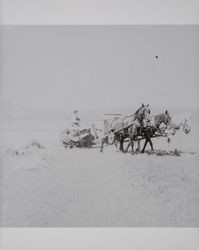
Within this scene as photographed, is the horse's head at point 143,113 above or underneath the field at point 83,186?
above

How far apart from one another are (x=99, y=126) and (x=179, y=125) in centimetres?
38

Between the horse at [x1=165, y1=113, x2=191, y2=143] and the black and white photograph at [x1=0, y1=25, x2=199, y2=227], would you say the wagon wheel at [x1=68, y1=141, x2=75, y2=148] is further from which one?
the horse at [x1=165, y1=113, x2=191, y2=143]

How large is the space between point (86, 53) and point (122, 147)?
1.58ft

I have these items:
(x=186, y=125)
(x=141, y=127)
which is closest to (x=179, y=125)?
(x=186, y=125)

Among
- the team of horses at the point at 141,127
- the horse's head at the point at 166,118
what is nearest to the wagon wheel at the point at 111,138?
the team of horses at the point at 141,127

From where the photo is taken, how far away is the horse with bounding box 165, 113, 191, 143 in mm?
1463

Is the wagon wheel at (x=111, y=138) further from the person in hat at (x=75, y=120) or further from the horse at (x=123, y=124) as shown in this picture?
the person in hat at (x=75, y=120)

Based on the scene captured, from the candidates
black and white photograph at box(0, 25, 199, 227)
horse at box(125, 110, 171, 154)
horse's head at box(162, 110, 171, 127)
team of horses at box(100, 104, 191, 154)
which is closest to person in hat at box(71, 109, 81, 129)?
black and white photograph at box(0, 25, 199, 227)

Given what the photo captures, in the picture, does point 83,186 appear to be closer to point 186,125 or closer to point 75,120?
point 75,120

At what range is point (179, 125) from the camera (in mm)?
1468

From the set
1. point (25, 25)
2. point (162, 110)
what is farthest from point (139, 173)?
point (25, 25)

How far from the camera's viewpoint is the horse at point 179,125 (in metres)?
1.46

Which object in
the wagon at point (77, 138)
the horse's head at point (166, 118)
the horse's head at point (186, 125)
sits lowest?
the wagon at point (77, 138)

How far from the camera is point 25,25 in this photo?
1.49 meters
